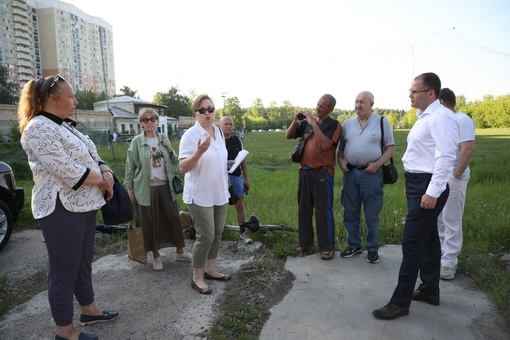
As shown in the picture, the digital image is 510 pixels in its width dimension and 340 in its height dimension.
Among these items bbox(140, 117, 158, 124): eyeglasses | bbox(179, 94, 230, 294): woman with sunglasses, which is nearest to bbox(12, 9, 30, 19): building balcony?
bbox(140, 117, 158, 124): eyeglasses

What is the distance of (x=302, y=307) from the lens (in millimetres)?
3105

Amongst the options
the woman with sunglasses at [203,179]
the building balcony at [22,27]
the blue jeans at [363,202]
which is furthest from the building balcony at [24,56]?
the blue jeans at [363,202]

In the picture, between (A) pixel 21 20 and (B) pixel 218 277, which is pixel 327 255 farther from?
(A) pixel 21 20

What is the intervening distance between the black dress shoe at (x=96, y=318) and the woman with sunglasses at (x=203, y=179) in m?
0.82

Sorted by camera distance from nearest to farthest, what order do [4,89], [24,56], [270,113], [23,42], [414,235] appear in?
1. [414,235]
2. [4,89]
3. [23,42]
4. [24,56]
5. [270,113]

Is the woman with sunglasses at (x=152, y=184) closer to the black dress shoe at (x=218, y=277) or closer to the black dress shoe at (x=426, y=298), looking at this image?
the black dress shoe at (x=218, y=277)

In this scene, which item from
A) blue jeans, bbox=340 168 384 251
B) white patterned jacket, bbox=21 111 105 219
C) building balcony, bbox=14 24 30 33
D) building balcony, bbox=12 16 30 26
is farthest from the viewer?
building balcony, bbox=14 24 30 33

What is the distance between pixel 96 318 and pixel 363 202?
3.12 meters

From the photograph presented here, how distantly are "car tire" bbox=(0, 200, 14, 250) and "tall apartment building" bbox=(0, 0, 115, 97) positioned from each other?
220 ft

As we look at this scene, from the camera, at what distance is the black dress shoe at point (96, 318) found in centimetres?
289

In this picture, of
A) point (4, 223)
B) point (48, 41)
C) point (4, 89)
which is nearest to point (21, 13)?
point (48, 41)

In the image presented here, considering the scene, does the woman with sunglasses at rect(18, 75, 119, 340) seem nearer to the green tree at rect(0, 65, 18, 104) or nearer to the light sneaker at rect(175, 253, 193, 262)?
the light sneaker at rect(175, 253, 193, 262)

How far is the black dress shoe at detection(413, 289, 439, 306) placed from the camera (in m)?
3.08

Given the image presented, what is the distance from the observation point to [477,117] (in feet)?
190
